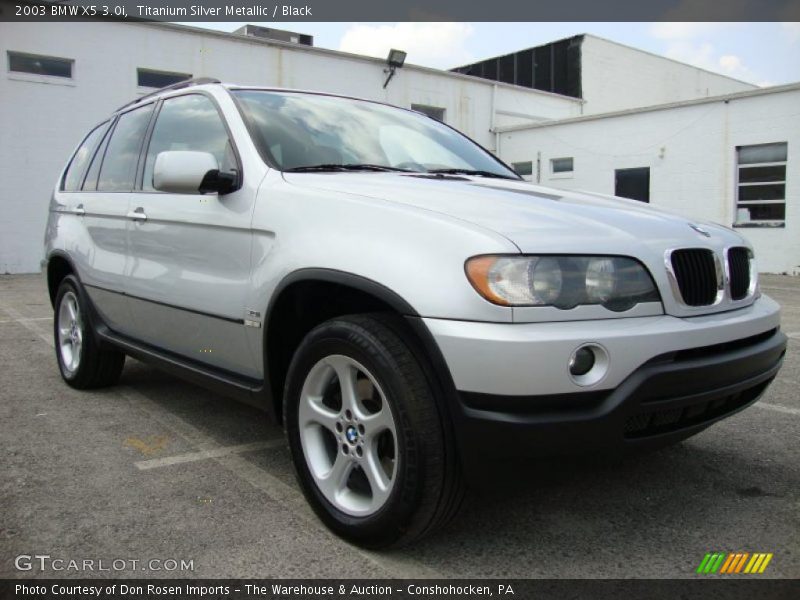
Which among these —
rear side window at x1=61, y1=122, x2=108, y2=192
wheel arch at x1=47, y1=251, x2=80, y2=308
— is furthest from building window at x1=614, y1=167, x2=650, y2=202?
wheel arch at x1=47, y1=251, x2=80, y2=308

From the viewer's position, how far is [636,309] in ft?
7.17

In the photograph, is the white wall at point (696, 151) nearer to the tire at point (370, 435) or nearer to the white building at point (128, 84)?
the white building at point (128, 84)

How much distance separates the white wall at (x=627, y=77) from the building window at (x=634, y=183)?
7.94 metres

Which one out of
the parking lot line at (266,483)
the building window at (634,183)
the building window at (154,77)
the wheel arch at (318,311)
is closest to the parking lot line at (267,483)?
the parking lot line at (266,483)

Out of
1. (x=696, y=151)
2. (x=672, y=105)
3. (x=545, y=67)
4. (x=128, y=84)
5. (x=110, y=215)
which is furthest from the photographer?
(x=545, y=67)

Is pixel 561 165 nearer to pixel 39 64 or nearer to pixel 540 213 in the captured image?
pixel 39 64

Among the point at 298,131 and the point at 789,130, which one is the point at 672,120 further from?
the point at 298,131

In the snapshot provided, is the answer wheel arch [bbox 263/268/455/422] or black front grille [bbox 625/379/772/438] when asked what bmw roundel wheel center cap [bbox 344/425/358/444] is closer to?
wheel arch [bbox 263/268/455/422]

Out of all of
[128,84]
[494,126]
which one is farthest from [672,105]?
[128,84]

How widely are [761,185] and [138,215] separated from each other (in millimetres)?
15088

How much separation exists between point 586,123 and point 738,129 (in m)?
4.25

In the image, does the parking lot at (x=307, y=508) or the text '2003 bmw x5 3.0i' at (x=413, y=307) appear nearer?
the text '2003 bmw x5 3.0i' at (x=413, y=307)

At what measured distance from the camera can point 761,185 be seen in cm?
1539

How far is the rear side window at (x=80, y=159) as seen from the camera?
4750 millimetres
